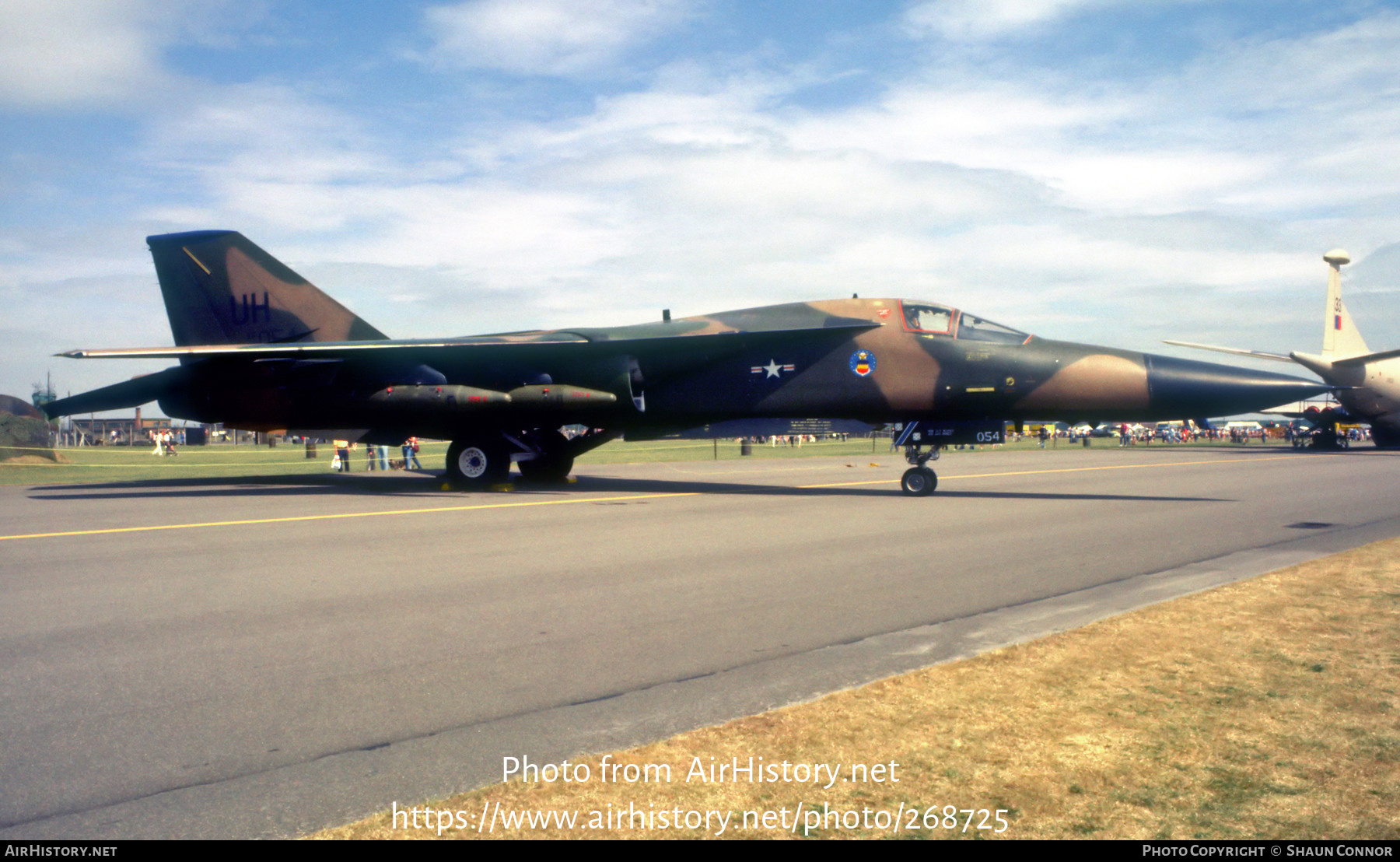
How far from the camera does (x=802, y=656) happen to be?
5285 mm

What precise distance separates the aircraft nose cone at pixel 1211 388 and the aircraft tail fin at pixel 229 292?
604 inches

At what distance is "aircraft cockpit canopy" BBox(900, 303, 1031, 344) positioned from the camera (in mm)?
14750

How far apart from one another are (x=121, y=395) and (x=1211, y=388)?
19.5 meters

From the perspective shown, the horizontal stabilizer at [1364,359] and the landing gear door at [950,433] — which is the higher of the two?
the horizontal stabilizer at [1364,359]

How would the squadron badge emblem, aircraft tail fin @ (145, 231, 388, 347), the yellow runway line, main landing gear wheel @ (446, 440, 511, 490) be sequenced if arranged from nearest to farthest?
the yellow runway line → the squadron badge emblem → main landing gear wheel @ (446, 440, 511, 490) → aircraft tail fin @ (145, 231, 388, 347)

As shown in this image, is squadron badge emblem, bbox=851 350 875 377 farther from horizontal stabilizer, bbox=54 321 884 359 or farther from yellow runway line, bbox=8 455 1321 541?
yellow runway line, bbox=8 455 1321 541

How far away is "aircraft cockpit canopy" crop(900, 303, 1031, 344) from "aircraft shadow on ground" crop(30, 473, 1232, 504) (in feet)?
9.00

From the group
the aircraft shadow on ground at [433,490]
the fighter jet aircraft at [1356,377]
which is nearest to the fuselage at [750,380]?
the aircraft shadow on ground at [433,490]

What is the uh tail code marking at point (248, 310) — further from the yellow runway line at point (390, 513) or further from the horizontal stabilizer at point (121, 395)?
the yellow runway line at point (390, 513)

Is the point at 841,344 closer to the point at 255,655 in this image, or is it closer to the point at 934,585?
the point at 934,585

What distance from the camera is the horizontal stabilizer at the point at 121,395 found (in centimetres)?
1773

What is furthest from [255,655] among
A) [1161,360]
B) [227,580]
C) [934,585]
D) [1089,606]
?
[1161,360]

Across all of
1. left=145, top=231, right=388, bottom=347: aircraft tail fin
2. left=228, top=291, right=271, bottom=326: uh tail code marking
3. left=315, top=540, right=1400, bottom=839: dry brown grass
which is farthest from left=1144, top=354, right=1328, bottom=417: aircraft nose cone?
left=228, top=291, right=271, bottom=326: uh tail code marking

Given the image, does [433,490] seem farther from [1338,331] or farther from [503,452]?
[1338,331]
